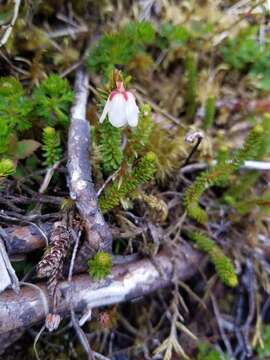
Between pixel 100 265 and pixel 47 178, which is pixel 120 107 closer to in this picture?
pixel 47 178

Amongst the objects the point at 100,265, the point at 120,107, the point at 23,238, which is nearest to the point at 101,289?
the point at 100,265

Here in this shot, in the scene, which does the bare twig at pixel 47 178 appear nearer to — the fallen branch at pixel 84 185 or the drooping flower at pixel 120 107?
the fallen branch at pixel 84 185

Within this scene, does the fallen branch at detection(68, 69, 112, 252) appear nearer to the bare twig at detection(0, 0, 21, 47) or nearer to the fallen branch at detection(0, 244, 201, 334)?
the fallen branch at detection(0, 244, 201, 334)

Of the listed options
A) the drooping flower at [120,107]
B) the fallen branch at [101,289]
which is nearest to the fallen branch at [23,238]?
the fallen branch at [101,289]

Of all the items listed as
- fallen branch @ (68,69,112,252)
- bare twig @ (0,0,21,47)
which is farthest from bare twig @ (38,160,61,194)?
bare twig @ (0,0,21,47)

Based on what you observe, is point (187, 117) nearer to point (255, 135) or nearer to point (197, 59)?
point (197, 59)
